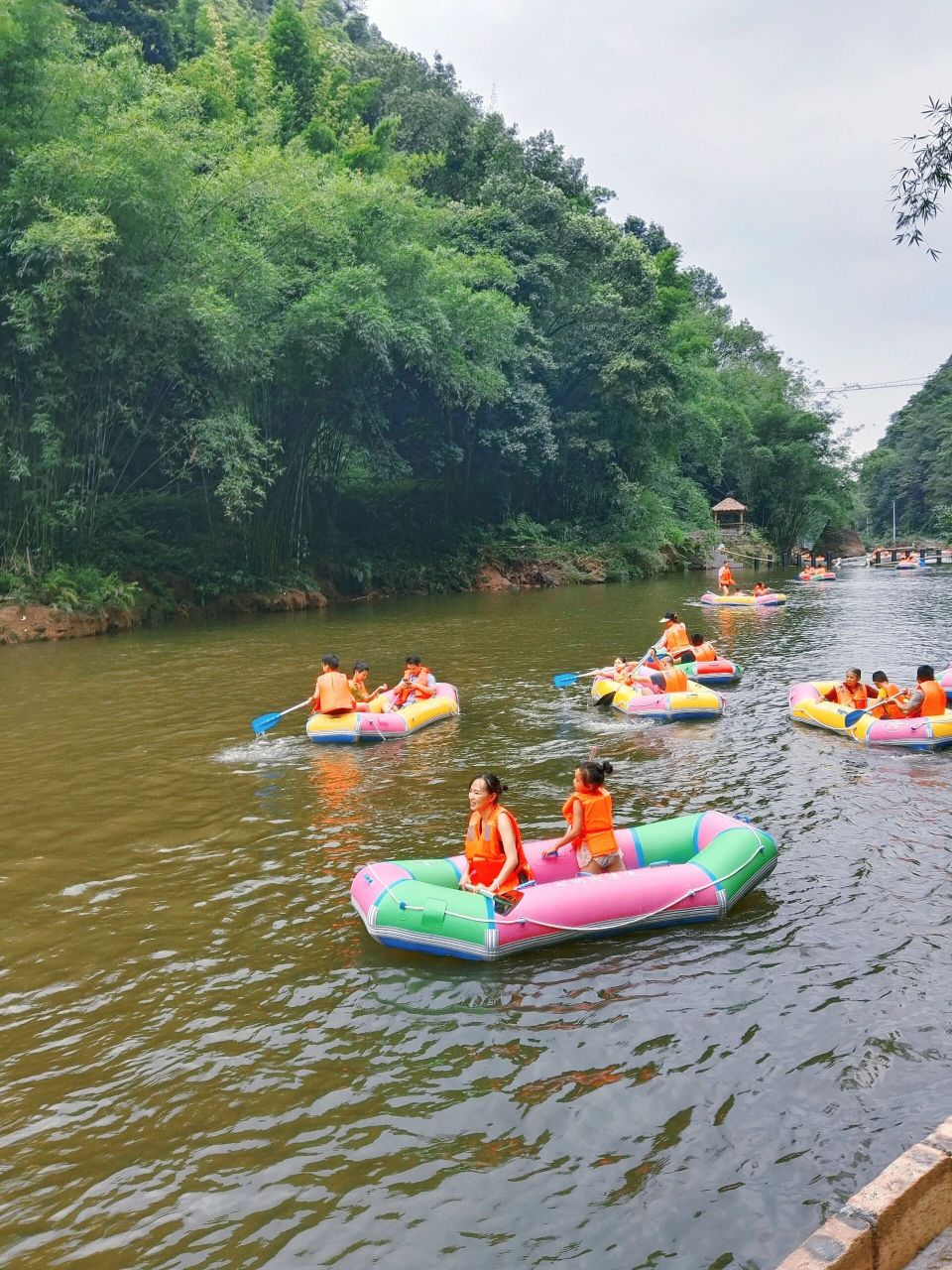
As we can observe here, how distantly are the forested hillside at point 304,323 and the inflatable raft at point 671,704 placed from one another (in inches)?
493

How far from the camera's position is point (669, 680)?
42.5 ft

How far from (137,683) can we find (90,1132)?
11324 mm

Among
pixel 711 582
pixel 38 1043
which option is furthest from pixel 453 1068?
pixel 711 582

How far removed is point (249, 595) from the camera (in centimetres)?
2591

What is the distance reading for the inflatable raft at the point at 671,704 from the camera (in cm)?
1237

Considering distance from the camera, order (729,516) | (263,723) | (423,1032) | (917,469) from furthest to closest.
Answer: (917,469) → (729,516) → (263,723) → (423,1032)

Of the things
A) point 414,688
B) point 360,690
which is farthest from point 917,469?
point 360,690

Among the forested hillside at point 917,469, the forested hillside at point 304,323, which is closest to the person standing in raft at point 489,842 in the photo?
the forested hillside at point 304,323

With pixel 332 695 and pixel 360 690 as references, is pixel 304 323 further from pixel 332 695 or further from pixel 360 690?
pixel 332 695

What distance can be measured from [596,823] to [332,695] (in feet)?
A: 18.0

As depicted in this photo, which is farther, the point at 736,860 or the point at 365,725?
the point at 365,725

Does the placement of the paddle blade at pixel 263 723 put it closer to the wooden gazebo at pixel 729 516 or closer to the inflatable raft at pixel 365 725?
the inflatable raft at pixel 365 725

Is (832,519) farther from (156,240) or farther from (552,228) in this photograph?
(156,240)

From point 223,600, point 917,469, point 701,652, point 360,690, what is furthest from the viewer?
point 917,469
